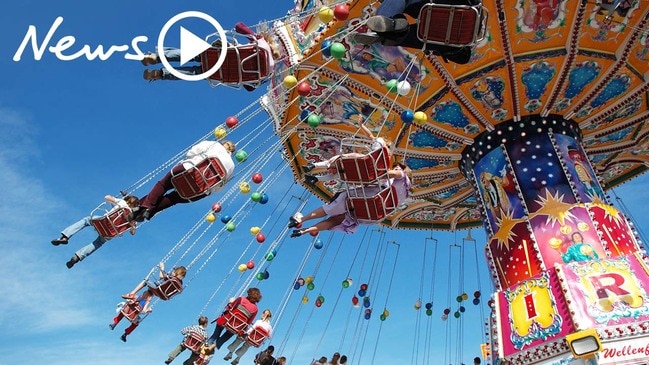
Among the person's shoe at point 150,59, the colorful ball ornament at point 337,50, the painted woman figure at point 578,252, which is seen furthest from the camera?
the painted woman figure at point 578,252

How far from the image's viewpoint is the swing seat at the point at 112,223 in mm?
7184

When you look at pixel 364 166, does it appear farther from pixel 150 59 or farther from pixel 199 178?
pixel 150 59

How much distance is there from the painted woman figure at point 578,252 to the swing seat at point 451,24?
363cm

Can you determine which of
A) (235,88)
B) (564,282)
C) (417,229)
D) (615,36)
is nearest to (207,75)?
(235,88)

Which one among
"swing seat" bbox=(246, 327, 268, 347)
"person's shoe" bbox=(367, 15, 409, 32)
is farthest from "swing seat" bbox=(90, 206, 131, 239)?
"person's shoe" bbox=(367, 15, 409, 32)

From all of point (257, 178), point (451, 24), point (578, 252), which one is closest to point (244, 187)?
point (257, 178)

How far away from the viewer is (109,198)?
7.27 metres

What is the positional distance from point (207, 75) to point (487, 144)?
16.3 ft

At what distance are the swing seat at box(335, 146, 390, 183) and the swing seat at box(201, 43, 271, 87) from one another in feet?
A: 4.92

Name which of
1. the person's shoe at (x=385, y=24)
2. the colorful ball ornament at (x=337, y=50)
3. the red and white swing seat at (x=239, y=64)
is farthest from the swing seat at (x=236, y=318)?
the person's shoe at (x=385, y=24)

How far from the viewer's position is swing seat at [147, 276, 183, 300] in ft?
28.5

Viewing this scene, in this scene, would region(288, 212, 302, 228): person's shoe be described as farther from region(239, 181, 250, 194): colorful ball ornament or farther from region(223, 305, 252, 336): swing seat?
region(223, 305, 252, 336): swing seat

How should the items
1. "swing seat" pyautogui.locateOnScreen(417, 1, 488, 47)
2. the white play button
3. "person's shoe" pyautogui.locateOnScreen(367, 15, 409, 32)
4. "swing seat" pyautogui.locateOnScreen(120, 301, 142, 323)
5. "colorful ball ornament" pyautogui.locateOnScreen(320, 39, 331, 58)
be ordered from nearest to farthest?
"swing seat" pyautogui.locateOnScreen(417, 1, 488, 47) < "person's shoe" pyautogui.locateOnScreen(367, 15, 409, 32) < the white play button < "colorful ball ornament" pyautogui.locateOnScreen(320, 39, 331, 58) < "swing seat" pyautogui.locateOnScreen(120, 301, 142, 323)

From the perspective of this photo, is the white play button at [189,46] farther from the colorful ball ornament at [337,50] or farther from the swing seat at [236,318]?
the swing seat at [236,318]
